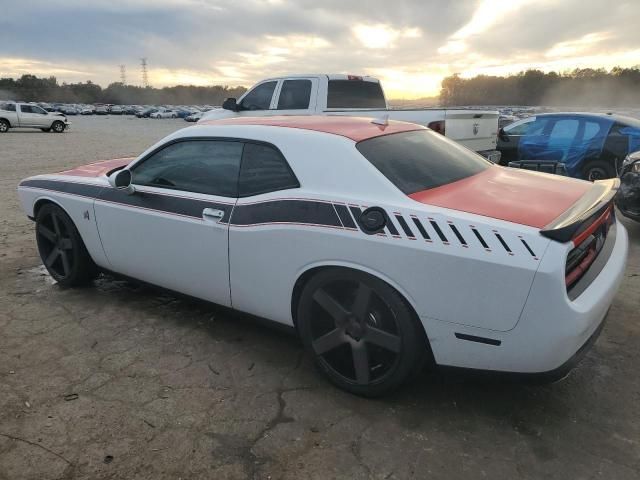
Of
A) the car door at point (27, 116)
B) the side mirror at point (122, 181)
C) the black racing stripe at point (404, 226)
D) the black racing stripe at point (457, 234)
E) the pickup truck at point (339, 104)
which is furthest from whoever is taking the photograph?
the car door at point (27, 116)

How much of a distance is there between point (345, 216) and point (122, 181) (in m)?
1.85

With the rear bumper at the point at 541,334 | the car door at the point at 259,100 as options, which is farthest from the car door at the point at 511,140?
the rear bumper at the point at 541,334

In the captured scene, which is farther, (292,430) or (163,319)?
(163,319)

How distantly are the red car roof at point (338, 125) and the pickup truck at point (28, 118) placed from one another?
28.3 m

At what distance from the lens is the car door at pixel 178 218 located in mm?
3154

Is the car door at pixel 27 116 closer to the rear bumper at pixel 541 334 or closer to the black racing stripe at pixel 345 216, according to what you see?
the black racing stripe at pixel 345 216

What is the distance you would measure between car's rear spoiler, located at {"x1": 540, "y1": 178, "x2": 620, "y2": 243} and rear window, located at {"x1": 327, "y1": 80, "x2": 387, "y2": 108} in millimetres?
5941

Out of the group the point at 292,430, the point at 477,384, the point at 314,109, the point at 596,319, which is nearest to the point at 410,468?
the point at 292,430

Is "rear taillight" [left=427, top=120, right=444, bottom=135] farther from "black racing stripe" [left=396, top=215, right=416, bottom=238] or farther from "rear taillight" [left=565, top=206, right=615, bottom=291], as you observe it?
"black racing stripe" [left=396, top=215, right=416, bottom=238]

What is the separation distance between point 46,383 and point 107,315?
0.94 meters

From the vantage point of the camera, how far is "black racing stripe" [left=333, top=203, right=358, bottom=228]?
251 cm

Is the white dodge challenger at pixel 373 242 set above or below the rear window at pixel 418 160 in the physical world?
below

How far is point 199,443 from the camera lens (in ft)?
7.88

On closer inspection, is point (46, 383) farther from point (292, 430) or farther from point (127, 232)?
point (292, 430)
